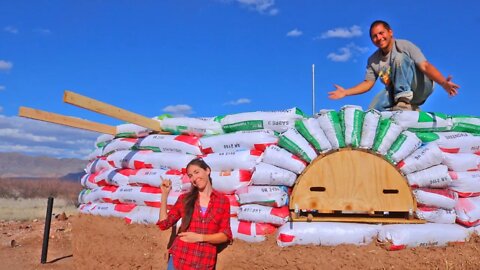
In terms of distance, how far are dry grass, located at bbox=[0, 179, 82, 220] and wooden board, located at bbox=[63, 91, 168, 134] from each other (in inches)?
540

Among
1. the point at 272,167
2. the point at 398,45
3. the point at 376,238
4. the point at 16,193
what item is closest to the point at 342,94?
the point at 398,45

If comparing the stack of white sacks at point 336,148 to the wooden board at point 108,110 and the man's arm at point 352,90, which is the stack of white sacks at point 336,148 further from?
the wooden board at point 108,110

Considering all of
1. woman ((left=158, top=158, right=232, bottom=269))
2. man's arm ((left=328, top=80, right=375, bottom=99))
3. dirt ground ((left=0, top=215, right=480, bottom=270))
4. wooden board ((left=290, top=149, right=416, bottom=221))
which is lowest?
dirt ground ((left=0, top=215, right=480, bottom=270))

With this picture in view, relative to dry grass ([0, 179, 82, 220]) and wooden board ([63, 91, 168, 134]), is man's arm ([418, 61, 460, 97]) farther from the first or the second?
dry grass ([0, 179, 82, 220])

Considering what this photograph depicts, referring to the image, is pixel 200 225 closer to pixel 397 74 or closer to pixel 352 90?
pixel 352 90

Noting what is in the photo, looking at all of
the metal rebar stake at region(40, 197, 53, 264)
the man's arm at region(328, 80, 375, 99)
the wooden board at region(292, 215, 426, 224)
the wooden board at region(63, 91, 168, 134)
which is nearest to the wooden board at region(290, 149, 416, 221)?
the wooden board at region(292, 215, 426, 224)

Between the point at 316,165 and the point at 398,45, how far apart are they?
157 cm

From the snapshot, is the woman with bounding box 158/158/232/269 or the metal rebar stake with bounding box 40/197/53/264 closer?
the woman with bounding box 158/158/232/269

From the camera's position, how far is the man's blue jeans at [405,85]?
4918 mm

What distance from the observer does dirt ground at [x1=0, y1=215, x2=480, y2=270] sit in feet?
13.5

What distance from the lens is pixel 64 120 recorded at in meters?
5.98

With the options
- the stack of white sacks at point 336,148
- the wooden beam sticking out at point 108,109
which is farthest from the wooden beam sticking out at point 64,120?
the stack of white sacks at point 336,148

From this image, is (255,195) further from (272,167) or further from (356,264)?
(356,264)

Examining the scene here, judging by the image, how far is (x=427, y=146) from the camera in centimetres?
445
